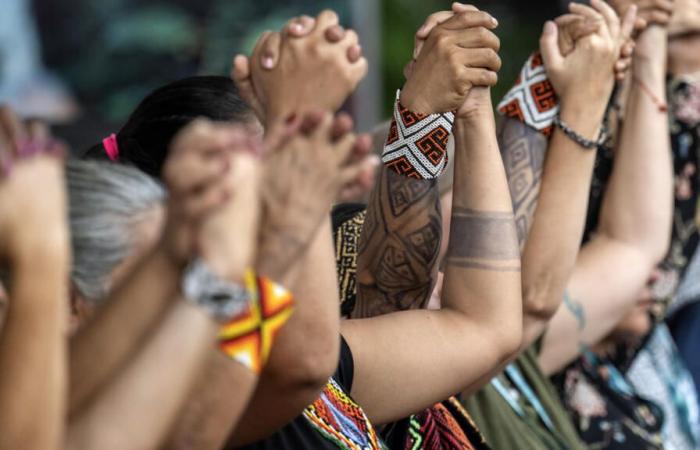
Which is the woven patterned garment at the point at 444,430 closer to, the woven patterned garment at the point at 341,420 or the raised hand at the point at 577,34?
the woven patterned garment at the point at 341,420

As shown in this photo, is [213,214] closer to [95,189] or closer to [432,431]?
[95,189]

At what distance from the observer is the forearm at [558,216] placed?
2143 millimetres

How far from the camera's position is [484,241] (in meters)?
1.89

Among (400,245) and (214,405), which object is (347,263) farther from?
(214,405)

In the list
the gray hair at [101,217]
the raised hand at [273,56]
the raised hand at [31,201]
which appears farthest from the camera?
the raised hand at [273,56]

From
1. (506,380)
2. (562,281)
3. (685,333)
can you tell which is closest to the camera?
(562,281)

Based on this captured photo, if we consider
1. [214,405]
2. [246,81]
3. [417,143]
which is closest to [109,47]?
[417,143]

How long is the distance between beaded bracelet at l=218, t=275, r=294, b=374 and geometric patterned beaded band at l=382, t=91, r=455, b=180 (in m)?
0.69

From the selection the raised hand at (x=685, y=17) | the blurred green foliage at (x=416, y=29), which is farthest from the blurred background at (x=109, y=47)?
the raised hand at (x=685, y=17)

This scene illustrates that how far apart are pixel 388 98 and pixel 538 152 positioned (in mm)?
3094

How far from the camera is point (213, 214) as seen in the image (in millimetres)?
1113

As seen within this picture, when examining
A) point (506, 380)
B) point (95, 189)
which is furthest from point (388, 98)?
point (95, 189)

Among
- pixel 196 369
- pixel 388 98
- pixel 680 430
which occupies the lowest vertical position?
pixel 680 430

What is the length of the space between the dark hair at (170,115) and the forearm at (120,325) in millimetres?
715
